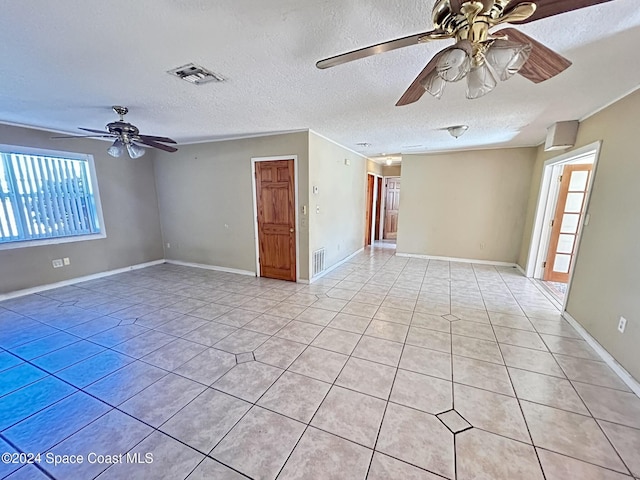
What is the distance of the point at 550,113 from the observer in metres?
2.99

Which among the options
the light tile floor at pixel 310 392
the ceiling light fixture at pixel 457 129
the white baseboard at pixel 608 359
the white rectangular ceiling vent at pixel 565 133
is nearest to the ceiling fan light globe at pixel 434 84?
the light tile floor at pixel 310 392

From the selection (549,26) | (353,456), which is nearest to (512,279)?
(549,26)

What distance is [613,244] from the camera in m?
2.43

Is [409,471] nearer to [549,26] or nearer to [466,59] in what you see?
[466,59]

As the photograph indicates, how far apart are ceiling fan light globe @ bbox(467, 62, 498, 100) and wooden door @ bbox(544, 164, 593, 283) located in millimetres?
4087

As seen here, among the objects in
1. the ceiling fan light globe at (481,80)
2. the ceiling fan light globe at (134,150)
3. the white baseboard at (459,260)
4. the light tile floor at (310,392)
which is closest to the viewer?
the ceiling fan light globe at (481,80)

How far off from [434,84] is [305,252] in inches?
128

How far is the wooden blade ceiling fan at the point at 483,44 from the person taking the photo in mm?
988

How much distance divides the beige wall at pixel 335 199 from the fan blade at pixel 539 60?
296 cm

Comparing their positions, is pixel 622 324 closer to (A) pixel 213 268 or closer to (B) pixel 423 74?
(B) pixel 423 74

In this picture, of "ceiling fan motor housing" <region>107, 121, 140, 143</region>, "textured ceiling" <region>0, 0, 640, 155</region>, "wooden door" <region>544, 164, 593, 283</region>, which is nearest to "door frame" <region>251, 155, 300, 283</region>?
"textured ceiling" <region>0, 0, 640, 155</region>

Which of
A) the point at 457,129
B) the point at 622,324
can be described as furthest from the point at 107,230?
the point at 622,324

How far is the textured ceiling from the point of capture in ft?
4.50

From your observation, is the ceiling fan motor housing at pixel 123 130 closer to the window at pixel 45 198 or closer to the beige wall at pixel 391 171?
the window at pixel 45 198
